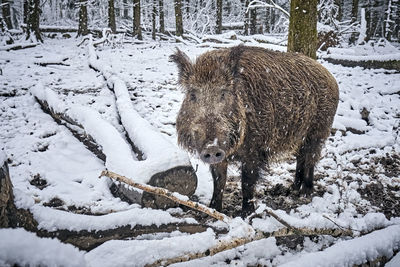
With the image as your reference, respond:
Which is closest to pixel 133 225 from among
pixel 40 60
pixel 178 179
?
pixel 178 179

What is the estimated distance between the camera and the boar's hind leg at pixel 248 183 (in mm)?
2963

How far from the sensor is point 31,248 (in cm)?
107

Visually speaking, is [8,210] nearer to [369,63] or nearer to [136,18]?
[369,63]

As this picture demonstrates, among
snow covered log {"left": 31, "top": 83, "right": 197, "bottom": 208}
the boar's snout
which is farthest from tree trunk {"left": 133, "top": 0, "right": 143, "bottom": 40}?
the boar's snout

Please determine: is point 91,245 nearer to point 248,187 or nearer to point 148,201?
point 148,201

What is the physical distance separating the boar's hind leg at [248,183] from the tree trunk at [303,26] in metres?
3.03

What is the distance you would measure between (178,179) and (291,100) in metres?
1.60

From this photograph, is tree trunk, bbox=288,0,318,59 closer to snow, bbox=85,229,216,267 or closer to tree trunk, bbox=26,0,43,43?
snow, bbox=85,229,216,267

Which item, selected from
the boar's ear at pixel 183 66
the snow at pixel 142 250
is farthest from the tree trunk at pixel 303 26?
the snow at pixel 142 250

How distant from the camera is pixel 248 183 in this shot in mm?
2973

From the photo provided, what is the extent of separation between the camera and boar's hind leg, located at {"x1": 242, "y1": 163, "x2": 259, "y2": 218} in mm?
2963

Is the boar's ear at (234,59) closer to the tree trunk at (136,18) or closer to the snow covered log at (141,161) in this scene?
the snow covered log at (141,161)

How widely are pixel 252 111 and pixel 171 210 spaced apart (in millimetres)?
1317

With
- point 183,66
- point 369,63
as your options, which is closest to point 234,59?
point 183,66
